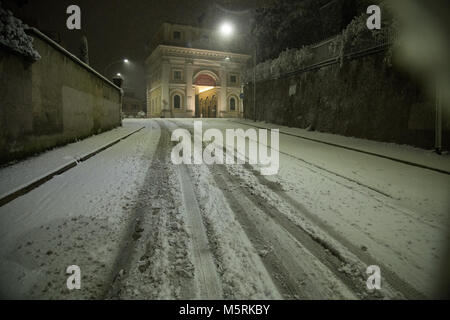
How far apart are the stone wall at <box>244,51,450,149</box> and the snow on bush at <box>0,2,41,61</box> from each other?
39.7ft

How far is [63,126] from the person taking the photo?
9570mm

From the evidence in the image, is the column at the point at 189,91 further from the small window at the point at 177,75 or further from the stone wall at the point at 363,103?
the stone wall at the point at 363,103

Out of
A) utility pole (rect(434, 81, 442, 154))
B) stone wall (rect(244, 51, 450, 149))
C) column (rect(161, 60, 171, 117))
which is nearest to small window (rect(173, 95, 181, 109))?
column (rect(161, 60, 171, 117))

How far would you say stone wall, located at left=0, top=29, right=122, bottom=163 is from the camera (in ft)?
20.7

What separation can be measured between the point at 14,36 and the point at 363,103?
12755mm

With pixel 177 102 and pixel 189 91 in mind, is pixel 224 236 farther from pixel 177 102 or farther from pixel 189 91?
pixel 189 91

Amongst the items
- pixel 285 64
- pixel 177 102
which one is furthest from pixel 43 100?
pixel 177 102

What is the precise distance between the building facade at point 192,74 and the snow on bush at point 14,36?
130 feet

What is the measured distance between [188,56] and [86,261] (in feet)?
162

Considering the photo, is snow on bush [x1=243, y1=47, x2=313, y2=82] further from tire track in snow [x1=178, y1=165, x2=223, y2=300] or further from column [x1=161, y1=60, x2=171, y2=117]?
column [x1=161, y1=60, x2=171, y2=117]

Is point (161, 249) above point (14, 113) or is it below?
below
